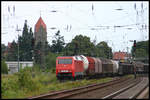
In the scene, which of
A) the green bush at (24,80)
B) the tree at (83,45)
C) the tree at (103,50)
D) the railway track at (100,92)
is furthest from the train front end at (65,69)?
the tree at (83,45)

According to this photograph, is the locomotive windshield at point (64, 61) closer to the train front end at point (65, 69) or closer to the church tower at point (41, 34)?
the train front end at point (65, 69)

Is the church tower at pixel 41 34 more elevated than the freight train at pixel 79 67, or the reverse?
the church tower at pixel 41 34

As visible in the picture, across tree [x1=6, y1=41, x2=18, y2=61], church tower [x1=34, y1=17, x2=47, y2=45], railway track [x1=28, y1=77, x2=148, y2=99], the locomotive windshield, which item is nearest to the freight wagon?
the locomotive windshield

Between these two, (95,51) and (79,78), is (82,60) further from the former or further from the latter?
(95,51)

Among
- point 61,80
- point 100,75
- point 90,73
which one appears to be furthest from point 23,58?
point 61,80

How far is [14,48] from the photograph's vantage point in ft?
298

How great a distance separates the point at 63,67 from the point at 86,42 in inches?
2125


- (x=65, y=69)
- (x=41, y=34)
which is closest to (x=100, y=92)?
(x=65, y=69)

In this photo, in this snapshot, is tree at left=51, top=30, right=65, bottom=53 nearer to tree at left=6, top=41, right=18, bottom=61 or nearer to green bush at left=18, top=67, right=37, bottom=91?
tree at left=6, top=41, right=18, bottom=61

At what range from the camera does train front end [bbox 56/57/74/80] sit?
3359cm

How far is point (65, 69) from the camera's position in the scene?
33750 millimetres

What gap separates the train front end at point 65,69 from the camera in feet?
110

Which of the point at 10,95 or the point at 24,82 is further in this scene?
the point at 24,82

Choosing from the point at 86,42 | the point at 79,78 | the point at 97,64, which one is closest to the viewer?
the point at 79,78
